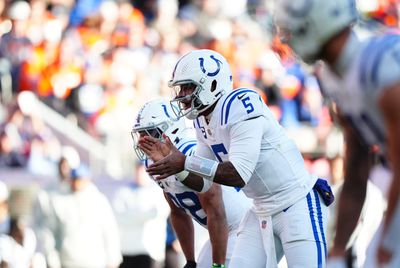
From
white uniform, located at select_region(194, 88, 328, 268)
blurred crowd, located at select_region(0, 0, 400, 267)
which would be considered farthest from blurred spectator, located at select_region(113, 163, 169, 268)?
white uniform, located at select_region(194, 88, 328, 268)

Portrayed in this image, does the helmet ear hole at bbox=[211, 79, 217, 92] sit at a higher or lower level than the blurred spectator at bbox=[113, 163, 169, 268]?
higher

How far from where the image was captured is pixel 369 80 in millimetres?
3535

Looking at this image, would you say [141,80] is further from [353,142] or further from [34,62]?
[353,142]

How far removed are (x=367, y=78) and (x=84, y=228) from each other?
7061mm

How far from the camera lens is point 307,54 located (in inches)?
152

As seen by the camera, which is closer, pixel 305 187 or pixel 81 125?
pixel 305 187

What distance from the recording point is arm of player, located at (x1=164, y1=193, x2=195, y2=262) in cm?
662

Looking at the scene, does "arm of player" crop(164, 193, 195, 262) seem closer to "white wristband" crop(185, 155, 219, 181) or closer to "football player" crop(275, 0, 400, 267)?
"white wristband" crop(185, 155, 219, 181)

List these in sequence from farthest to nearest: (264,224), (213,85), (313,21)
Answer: (213,85) < (264,224) < (313,21)

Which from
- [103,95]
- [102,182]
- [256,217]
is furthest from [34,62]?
[256,217]

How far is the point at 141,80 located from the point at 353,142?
31.6 feet

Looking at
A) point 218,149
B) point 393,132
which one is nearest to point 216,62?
point 218,149

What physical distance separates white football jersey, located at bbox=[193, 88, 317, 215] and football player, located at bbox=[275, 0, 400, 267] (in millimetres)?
1363

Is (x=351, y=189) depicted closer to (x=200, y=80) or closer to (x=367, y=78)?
(x=367, y=78)
